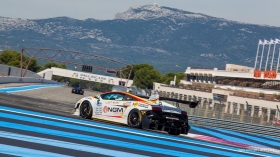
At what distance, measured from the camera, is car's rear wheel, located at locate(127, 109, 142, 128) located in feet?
55.1

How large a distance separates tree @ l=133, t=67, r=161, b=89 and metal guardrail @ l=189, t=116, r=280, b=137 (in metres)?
126

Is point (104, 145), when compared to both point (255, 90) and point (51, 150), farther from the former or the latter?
point (255, 90)

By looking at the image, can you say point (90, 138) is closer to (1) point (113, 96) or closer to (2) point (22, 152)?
(2) point (22, 152)

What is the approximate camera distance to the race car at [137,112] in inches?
650

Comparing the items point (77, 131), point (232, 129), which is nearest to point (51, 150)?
point (77, 131)

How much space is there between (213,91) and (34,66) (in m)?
106

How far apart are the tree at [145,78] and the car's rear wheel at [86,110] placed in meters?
135

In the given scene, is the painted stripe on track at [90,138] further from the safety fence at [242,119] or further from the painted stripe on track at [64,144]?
the safety fence at [242,119]

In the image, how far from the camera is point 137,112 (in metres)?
16.8

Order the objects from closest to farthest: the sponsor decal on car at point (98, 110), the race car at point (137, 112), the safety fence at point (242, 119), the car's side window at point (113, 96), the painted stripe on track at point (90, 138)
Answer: the painted stripe on track at point (90, 138), the race car at point (137, 112), the car's side window at point (113, 96), the sponsor decal on car at point (98, 110), the safety fence at point (242, 119)

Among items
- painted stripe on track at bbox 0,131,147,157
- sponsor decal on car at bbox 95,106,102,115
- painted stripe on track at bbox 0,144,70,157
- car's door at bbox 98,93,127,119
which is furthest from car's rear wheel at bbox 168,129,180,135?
painted stripe on track at bbox 0,144,70,157

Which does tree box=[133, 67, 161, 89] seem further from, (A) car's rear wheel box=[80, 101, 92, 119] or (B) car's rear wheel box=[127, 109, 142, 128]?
(B) car's rear wheel box=[127, 109, 142, 128]

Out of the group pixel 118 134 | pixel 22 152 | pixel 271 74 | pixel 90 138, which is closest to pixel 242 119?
pixel 118 134

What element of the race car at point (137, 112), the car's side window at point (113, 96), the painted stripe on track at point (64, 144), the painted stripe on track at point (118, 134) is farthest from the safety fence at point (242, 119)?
the painted stripe on track at point (64, 144)
